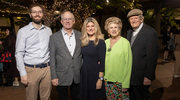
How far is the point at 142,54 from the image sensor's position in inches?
112

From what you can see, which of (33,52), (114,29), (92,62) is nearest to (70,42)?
(92,62)

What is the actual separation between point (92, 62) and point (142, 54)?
0.94m

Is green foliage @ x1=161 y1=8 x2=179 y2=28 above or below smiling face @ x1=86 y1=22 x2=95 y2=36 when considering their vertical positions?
above

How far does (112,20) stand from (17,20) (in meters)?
10.9

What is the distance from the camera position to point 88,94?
2.90 metres

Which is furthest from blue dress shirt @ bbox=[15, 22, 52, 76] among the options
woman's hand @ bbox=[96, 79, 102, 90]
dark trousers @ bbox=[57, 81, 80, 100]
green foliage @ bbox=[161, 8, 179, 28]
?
green foliage @ bbox=[161, 8, 179, 28]

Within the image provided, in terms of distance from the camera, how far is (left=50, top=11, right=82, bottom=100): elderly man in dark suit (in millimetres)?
2740

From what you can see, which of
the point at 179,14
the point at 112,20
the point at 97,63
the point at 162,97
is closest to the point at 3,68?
the point at 97,63

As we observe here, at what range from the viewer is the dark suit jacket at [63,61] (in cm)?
273

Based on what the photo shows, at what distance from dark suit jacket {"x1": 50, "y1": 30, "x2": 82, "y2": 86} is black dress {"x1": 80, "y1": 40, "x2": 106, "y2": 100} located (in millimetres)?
130

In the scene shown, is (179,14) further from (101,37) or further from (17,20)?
(101,37)

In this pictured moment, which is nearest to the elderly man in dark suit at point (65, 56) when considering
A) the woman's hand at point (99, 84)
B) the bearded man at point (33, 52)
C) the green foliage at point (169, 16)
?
the bearded man at point (33, 52)

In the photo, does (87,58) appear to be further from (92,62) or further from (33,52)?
(33,52)

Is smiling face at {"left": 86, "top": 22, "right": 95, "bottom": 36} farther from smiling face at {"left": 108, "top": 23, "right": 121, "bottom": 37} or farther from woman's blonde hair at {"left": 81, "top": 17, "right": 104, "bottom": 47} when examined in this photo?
smiling face at {"left": 108, "top": 23, "right": 121, "bottom": 37}
